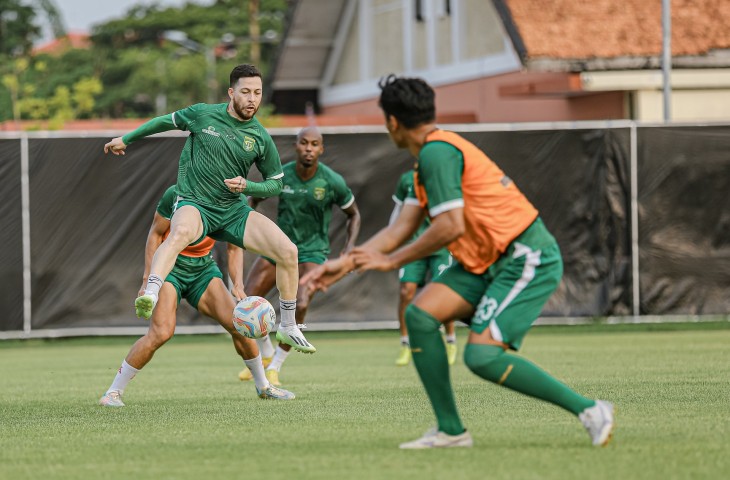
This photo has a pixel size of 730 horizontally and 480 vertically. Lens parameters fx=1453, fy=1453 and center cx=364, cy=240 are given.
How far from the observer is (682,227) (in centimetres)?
1986

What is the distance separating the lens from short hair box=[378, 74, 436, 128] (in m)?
7.41

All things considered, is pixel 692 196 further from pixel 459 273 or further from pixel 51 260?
pixel 459 273

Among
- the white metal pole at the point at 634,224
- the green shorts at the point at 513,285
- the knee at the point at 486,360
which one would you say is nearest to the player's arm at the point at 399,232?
the green shorts at the point at 513,285

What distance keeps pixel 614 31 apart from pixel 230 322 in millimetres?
17380

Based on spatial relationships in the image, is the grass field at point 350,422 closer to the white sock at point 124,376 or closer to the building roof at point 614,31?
the white sock at point 124,376

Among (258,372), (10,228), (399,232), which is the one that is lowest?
(258,372)

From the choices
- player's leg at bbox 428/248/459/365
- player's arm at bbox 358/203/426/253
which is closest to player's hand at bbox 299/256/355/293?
player's arm at bbox 358/203/426/253

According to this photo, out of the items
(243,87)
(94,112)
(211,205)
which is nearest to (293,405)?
(211,205)

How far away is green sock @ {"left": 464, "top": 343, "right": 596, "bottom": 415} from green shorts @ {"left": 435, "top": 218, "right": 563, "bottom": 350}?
0.10m

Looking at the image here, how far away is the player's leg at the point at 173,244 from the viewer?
10.2 meters

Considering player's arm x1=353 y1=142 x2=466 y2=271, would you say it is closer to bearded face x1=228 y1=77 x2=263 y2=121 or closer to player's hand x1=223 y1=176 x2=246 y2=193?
player's hand x1=223 y1=176 x2=246 y2=193

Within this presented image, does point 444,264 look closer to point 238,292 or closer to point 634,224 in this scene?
point 634,224

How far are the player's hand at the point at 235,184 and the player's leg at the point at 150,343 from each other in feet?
3.34

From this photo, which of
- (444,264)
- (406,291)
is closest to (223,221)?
(406,291)
